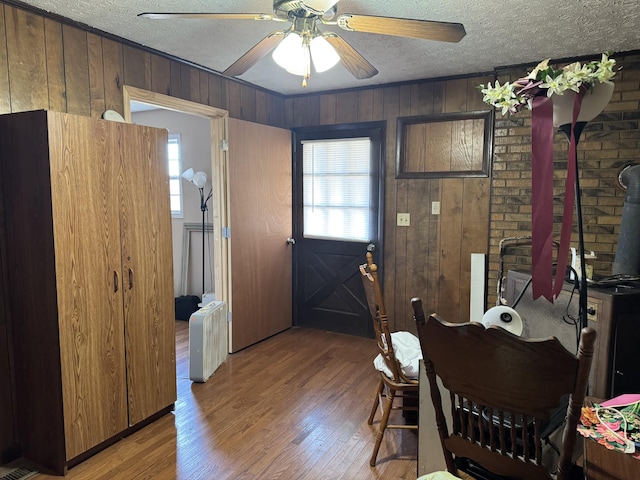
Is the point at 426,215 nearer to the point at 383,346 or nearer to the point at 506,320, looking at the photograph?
the point at 383,346

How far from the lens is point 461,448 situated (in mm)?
1288

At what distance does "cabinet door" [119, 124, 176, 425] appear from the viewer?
2.34 meters

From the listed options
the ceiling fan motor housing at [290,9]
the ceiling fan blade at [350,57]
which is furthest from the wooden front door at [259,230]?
the ceiling fan motor housing at [290,9]

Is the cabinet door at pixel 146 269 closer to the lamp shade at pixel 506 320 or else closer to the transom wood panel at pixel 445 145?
the lamp shade at pixel 506 320

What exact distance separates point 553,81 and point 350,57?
105 centimetres

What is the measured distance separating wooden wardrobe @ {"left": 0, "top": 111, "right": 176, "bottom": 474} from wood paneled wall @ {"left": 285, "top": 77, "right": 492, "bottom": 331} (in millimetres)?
2079

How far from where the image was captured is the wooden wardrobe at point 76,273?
2008mm

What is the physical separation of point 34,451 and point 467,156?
349 centimetres

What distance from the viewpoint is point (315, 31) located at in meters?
1.92

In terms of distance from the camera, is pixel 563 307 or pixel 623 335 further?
pixel 563 307

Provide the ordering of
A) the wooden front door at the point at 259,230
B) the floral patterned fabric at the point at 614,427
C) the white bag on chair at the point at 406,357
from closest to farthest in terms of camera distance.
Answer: the floral patterned fabric at the point at 614,427 → the white bag on chair at the point at 406,357 → the wooden front door at the point at 259,230

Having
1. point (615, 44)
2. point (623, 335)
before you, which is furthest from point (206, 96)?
point (623, 335)

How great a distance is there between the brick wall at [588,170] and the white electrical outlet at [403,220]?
2.33ft

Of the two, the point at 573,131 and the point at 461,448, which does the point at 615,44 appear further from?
the point at 461,448
